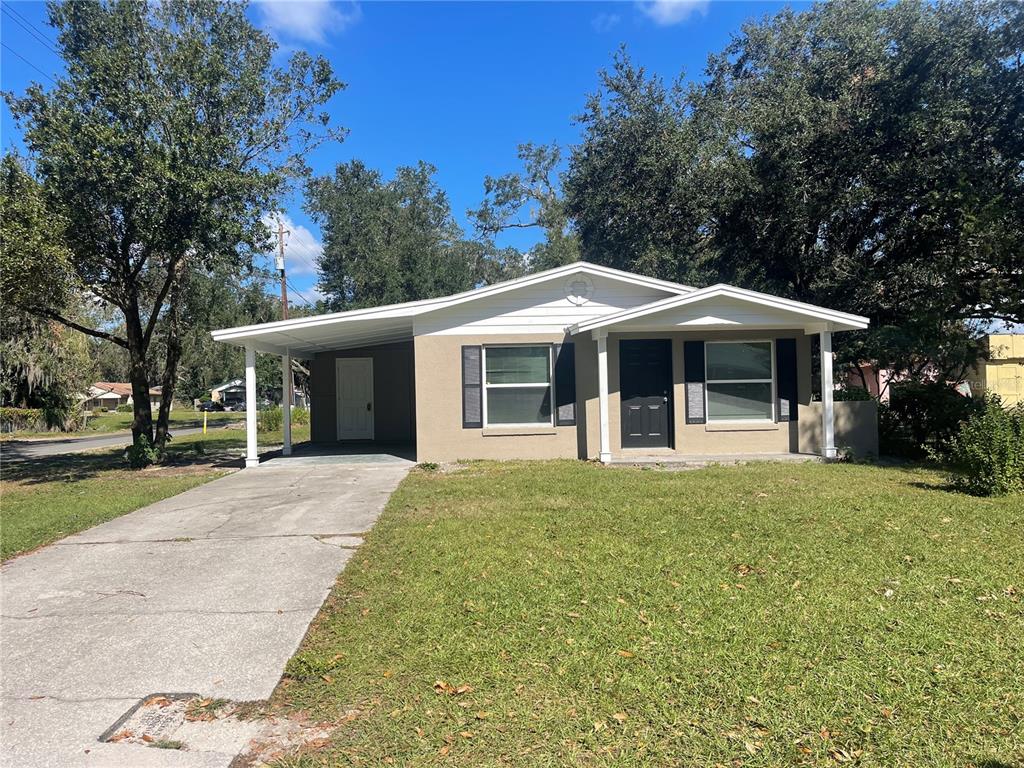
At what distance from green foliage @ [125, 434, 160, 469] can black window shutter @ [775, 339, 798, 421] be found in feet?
40.6

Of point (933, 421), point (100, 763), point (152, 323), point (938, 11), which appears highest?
point (938, 11)

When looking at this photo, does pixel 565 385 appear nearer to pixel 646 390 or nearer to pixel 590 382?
pixel 590 382

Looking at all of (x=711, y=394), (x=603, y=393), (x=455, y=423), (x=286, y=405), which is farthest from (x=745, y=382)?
(x=286, y=405)

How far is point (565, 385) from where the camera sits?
11.6 metres

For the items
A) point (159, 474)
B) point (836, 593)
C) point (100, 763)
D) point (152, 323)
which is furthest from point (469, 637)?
point (152, 323)

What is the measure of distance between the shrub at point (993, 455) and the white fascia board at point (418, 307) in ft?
15.5

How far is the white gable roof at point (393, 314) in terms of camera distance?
10.9 meters

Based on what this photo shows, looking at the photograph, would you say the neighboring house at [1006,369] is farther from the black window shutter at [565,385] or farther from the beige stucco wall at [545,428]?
the black window shutter at [565,385]

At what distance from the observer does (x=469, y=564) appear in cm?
518

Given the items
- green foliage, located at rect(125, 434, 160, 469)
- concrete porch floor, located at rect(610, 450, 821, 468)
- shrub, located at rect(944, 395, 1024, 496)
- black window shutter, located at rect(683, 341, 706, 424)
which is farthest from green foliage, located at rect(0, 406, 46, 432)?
shrub, located at rect(944, 395, 1024, 496)

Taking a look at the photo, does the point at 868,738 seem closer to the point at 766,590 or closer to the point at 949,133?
the point at 766,590

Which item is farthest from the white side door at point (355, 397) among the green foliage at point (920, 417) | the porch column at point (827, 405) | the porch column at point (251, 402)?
the green foliage at point (920, 417)

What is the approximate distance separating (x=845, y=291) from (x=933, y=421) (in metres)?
4.20

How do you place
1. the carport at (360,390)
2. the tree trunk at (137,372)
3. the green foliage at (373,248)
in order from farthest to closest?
1. the green foliage at (373,248)
2. the carport at (360,390)
3. the tree trunk at (137,372)
